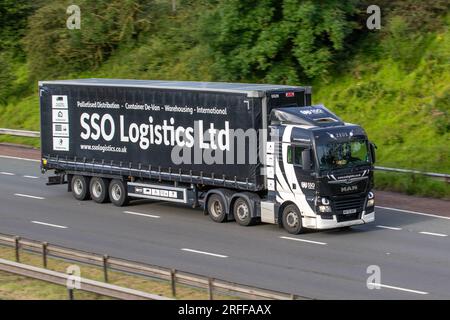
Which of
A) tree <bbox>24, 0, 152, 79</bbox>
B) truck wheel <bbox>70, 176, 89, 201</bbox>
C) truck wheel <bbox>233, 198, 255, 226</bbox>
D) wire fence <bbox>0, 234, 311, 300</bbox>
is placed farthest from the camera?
tree <bbox>24, 0, 152, 79</bbox>

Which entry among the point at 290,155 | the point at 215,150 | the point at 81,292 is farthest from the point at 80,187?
the point at 81,292

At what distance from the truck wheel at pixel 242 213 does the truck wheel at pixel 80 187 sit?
5762mm

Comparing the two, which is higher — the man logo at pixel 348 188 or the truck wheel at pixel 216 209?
the man logo at pixel 348 188

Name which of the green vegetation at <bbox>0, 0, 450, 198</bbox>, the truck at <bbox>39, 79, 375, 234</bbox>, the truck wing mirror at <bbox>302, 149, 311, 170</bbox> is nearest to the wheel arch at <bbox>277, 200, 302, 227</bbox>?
the truck at <bbox>39, 79, 375, 234</bbox>

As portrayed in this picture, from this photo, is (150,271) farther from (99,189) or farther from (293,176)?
(99,189)

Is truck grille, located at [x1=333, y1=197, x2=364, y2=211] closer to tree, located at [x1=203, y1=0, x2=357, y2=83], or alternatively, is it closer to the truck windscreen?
the truck windscreen

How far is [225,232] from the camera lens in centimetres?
2375

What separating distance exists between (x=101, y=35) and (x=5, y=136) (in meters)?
7.54

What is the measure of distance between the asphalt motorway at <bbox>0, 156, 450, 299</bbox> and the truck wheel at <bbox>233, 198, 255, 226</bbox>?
8.5 inches

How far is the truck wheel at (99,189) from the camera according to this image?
27.8 metres

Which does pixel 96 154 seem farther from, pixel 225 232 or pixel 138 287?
pixel 138 287

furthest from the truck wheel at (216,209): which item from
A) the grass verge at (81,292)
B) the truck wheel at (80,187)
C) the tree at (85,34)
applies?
the tree at (85,34)

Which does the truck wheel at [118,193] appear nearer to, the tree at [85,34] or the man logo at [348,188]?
the man logo at [348,188]

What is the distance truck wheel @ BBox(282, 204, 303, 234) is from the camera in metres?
23.1
